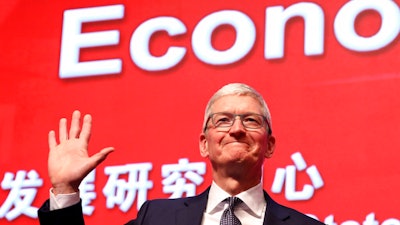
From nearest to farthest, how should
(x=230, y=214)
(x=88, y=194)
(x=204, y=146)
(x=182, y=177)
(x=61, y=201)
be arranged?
(x=61, y=201), (x=230, y=214), (x=204, y=146), (x=182, y=177), (x=88, y=194)

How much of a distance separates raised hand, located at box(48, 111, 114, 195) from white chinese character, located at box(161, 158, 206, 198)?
1032mm

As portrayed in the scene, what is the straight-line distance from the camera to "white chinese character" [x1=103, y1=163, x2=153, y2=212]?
3029 millimetres

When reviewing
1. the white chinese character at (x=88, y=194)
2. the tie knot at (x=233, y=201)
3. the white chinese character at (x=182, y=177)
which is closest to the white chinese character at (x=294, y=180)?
the white chinese character at (x=182, y=177)

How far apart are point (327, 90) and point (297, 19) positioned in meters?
0.29

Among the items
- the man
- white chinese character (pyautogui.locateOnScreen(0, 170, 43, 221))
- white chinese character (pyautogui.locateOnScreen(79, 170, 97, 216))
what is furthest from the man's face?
white chinese character (pyautogui.locateOnScreen(0, 170, 43, 221))

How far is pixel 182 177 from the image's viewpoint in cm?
298

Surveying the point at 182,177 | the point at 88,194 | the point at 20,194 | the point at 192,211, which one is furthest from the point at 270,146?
the point at 20,194

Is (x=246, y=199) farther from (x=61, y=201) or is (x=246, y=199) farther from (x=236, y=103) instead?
(x=61, y=201)

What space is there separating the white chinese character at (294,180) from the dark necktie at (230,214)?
2.79 ft

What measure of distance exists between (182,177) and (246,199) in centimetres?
96

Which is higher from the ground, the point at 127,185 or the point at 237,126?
the point at 237,126

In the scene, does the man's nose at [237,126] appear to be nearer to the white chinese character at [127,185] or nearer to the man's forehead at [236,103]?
the man's forehead at [236,103]

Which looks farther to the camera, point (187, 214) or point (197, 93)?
point (197, 93)

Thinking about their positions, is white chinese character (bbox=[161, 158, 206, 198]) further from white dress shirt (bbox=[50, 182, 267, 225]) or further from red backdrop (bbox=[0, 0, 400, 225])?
white dress shirt (bbox=[50, 182, 267, 225])
